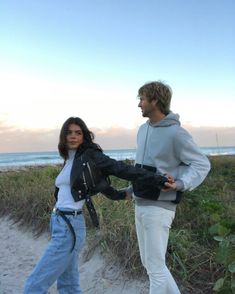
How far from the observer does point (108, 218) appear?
20.0ft

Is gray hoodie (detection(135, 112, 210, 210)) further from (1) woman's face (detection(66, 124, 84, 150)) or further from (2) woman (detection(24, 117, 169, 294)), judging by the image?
(1) woman's face (detection(66, 124, 84, 150))

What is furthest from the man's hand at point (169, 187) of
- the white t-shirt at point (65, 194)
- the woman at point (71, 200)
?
the white t-shirt at point (65, 194)

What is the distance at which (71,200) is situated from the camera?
3793 mm

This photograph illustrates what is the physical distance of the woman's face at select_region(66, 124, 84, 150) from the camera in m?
3.96

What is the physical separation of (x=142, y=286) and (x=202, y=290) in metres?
0.65

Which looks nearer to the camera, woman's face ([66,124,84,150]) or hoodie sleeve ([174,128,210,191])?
hoodie sleeve ([174,128,210,191])

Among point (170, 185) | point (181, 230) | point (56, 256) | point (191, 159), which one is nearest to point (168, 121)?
point (191, 159)

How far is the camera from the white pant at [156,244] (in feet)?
11.6

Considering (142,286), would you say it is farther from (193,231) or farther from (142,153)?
(142,153)

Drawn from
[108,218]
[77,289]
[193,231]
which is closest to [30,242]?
[108,218]

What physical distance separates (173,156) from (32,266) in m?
3.56

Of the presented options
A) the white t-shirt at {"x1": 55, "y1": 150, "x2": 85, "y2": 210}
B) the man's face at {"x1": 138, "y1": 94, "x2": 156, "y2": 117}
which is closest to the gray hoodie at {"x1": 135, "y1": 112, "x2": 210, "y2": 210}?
the man's face at {"x1": 138, "y1": 94, "x2": 156, "y2": 117}

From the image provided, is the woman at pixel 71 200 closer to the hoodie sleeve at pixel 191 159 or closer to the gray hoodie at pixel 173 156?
the gray hoodie at pixel 173 156

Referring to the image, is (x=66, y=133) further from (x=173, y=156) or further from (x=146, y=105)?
(x=173, y=156)
